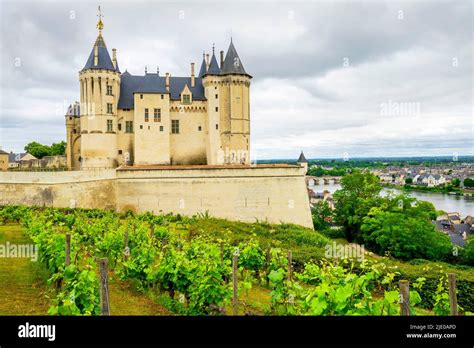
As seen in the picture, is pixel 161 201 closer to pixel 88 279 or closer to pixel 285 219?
pixel 285 219

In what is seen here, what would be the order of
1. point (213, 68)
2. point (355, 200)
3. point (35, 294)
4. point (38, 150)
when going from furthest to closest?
1. point (38, 150)
2. point (355, 200)
3. point (213, 68)
4. point (35, 294)

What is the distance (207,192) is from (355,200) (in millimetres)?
16125

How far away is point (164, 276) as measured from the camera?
923cm

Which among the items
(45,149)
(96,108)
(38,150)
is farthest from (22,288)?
(38,150)

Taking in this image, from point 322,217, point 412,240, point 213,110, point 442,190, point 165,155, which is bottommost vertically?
point 442,190

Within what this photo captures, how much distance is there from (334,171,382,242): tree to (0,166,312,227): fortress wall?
660 cm

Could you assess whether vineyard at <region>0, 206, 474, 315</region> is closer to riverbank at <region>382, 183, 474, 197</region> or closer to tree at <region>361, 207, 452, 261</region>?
tree at <region>361, 207, 452, 261</region>

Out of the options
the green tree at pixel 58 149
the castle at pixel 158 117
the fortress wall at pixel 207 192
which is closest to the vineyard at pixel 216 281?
the fortress wall at pixel 207 192

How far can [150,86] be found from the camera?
3431cm

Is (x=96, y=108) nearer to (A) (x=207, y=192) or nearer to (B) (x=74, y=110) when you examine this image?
(B) (x=74, y=110)

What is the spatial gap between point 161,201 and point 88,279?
23259 millimetres

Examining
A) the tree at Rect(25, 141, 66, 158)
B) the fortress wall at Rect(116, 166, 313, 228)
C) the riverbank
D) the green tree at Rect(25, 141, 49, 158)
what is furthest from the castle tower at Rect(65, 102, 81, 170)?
the riverbank
